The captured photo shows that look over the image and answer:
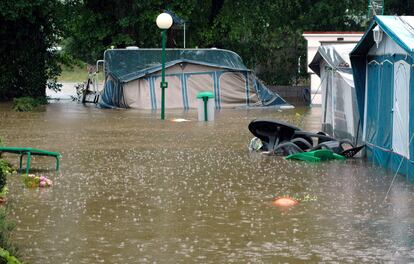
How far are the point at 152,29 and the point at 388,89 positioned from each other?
2341cm

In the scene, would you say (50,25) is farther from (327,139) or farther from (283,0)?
(327,139)

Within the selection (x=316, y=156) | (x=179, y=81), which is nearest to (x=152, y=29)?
(x=179, y=81)

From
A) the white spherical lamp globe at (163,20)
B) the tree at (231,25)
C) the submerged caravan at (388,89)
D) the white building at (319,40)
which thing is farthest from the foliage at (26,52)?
the submerged caravan at (388,89)

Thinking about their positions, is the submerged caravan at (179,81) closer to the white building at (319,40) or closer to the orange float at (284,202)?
the white building at (319,40)

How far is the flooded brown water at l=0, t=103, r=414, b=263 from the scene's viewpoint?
10.1 m

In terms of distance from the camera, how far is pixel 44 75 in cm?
3744

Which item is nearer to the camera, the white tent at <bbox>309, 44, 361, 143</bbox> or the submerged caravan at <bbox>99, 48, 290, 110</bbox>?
the white tent at <bbox>309, 44, 361, 143</bbox>

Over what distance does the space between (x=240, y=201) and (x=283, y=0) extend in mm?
29783

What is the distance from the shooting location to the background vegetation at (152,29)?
121 feet

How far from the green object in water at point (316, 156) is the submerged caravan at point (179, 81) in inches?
614

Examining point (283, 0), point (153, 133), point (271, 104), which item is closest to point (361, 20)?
→ point (283, 0)

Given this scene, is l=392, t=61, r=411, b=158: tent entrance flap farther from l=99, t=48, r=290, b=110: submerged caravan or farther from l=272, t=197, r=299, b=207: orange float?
l=99, t=48, r=290, b=110: submerged caravan

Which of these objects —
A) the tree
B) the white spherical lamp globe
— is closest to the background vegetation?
the tree

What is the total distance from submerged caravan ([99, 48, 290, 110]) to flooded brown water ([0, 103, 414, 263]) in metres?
12.0
